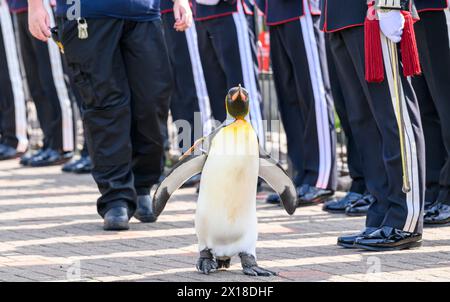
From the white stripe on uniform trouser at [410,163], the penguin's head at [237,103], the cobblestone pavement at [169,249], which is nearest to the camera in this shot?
the penguin's head at [237,103]

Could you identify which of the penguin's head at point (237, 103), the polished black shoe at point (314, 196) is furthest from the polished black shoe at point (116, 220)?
the penguin's head at point (237, 103)

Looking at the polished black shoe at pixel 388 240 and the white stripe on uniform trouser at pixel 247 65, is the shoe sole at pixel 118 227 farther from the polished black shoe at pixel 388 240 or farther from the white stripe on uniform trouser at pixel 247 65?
the white stripe on uniform trouser at pixel 247 65

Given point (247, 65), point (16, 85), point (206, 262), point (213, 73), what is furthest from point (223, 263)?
point (16, 85)

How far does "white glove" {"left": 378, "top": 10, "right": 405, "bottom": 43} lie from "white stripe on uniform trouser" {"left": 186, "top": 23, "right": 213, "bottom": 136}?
3273 mm

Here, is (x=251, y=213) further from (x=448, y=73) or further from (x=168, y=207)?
(x=168, y=207)

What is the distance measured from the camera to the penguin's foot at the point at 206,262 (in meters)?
5.65

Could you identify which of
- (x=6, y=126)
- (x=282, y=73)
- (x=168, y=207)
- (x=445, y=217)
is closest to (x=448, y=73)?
(x=445, y=217)

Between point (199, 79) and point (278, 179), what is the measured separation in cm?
356

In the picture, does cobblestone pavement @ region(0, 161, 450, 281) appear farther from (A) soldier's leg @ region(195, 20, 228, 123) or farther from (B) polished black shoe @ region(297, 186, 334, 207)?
(A) soldier's leg @ region(195, 20, 228, 123)

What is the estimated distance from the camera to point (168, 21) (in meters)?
9.45

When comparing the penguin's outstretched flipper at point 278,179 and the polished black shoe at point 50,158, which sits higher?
the penguin's outstretched flipper at point 278,179

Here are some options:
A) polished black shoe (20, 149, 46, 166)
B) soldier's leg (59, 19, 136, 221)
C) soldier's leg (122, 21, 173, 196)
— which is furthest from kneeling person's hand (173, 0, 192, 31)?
polished black shoe (20, 149, 46, 166)

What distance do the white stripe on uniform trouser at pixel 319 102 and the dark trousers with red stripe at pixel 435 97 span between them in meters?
0.91

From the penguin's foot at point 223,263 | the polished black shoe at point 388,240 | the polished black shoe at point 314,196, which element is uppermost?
the penguin's foot at point 223,263
